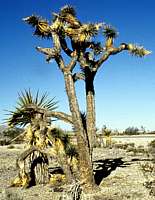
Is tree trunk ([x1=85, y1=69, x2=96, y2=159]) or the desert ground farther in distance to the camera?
tree trunk ([x1=85, y1=69, x2=96, y2=159])

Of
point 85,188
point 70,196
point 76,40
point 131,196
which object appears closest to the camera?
point 70,196

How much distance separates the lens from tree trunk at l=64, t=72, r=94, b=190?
43.0ft

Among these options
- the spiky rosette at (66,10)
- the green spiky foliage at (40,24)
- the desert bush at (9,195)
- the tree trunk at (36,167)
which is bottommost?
the desert bush at (9,195)

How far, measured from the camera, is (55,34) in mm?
13570

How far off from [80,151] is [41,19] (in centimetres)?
459

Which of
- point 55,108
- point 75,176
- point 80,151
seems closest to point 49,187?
point 75,176

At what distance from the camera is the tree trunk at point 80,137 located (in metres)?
13.1

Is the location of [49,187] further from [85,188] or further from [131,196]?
[131,196]

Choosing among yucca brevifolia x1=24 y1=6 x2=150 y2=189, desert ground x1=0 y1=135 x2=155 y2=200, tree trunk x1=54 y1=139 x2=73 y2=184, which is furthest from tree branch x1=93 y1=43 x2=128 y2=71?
desert ground x1=0 y1=135 x2=155 y2=200

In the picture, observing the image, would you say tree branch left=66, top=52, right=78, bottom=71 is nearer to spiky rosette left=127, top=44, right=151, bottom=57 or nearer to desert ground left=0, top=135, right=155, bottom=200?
spiky rosette left=127, top=44, right=151, bottom=57

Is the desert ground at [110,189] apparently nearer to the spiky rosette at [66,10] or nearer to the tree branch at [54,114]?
the tree branch at [54,114]

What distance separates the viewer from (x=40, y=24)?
45.9 feet

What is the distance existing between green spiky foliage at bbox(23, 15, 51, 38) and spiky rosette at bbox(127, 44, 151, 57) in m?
2.83

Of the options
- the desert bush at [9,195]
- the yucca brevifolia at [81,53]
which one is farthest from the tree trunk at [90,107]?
the desert bush at [9,195]
